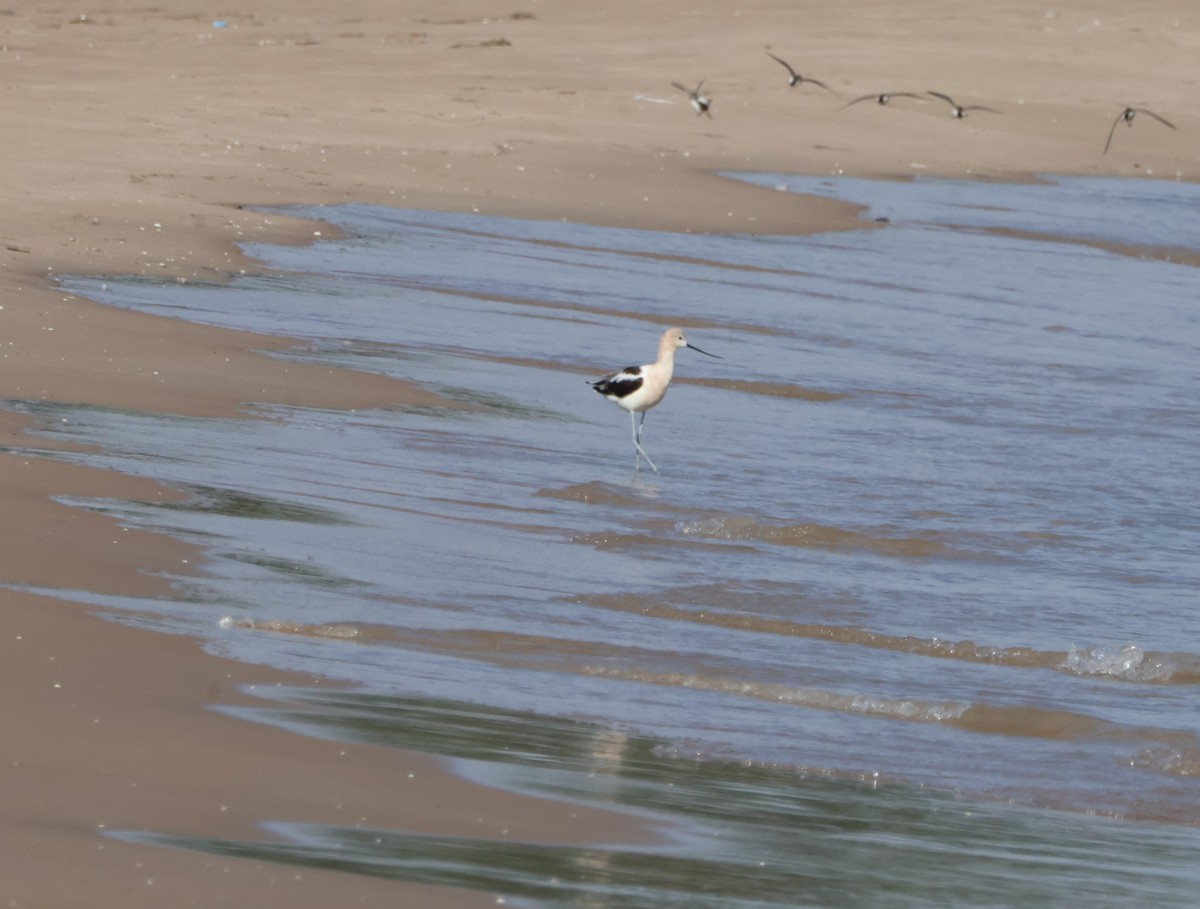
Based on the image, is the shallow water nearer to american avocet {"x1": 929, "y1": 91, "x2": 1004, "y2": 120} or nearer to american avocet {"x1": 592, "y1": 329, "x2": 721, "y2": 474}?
american avocet {"x1": 592, "y1": 329, "x2": 721, "y2": 474}

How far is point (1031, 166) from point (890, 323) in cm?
1257

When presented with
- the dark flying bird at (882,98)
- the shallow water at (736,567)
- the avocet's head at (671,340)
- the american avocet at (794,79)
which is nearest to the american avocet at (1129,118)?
the dark flying bird at (882,98)

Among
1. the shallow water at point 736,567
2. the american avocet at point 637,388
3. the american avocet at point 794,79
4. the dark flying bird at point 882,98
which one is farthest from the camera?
the american avocet at point 794,79

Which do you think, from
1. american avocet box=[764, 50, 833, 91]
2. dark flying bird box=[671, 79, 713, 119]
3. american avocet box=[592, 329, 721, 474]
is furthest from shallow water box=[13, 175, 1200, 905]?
american avocet box=[764, 50, 833, 91]

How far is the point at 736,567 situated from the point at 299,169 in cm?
1138

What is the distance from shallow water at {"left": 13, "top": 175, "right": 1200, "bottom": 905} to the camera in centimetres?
505

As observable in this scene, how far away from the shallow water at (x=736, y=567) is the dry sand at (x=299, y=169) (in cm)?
27

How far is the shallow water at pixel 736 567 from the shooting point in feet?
16.6

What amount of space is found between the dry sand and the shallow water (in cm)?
27

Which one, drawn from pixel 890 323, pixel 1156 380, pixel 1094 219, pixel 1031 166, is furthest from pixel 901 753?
pixel 1031 166

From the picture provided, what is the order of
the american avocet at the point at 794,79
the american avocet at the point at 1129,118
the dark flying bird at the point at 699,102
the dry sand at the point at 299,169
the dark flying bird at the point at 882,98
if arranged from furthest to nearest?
1. the american avocet at the point at 794,79
2. the dark flying bird at the point at 882,98
3. the american avocet at the point at 1129,118
4. the dark flying bird at the point at 699,102
5. the dry sand at the point at 299,169

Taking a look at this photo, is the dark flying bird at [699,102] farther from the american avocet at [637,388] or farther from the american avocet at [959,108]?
the american avocet at [637,388]

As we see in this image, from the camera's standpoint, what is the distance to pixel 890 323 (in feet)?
45.5

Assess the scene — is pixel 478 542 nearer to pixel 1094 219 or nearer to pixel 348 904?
pixel 348 904
